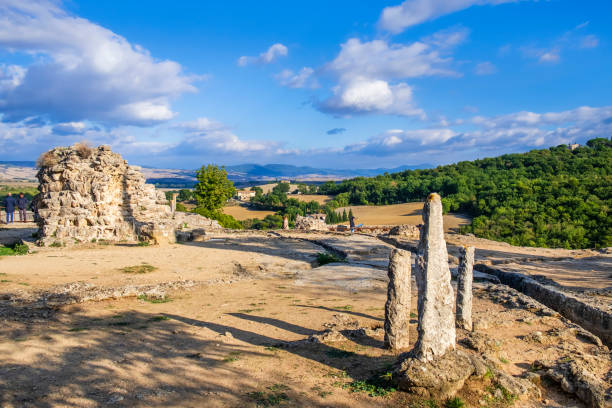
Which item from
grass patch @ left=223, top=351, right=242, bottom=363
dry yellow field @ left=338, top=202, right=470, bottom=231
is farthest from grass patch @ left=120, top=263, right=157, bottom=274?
dry yellow field @ left=338, top=202, right=470, bottom=231

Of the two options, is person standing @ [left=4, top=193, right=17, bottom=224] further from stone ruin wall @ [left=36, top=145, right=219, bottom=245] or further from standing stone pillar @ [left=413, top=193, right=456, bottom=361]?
standing stone pillar @ [left=413, top=193, right=456, bottom=361]

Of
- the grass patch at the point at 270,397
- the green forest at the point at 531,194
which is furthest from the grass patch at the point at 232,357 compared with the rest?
the green forest at the point at 531,194

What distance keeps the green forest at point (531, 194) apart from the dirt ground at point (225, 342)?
65.9ft

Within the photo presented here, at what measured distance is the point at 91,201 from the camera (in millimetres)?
16531

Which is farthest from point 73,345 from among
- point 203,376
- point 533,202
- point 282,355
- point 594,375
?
point 533,202

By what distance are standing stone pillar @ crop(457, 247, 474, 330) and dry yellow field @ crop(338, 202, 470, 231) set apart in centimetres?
2562

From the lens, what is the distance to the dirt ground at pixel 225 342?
14.7 ft

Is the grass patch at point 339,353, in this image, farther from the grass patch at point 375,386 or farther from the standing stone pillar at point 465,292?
the standing stone pillar at point 465,292

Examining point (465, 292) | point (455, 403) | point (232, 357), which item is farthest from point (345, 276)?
point (455, 403)

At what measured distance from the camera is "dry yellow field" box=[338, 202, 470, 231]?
111ft

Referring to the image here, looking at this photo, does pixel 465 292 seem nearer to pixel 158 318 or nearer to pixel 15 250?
pixel 158 318

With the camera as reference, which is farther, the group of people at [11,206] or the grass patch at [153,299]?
the group of people at [11,206]

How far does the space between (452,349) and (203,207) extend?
29.7 meters

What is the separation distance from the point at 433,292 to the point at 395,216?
1512 inches
